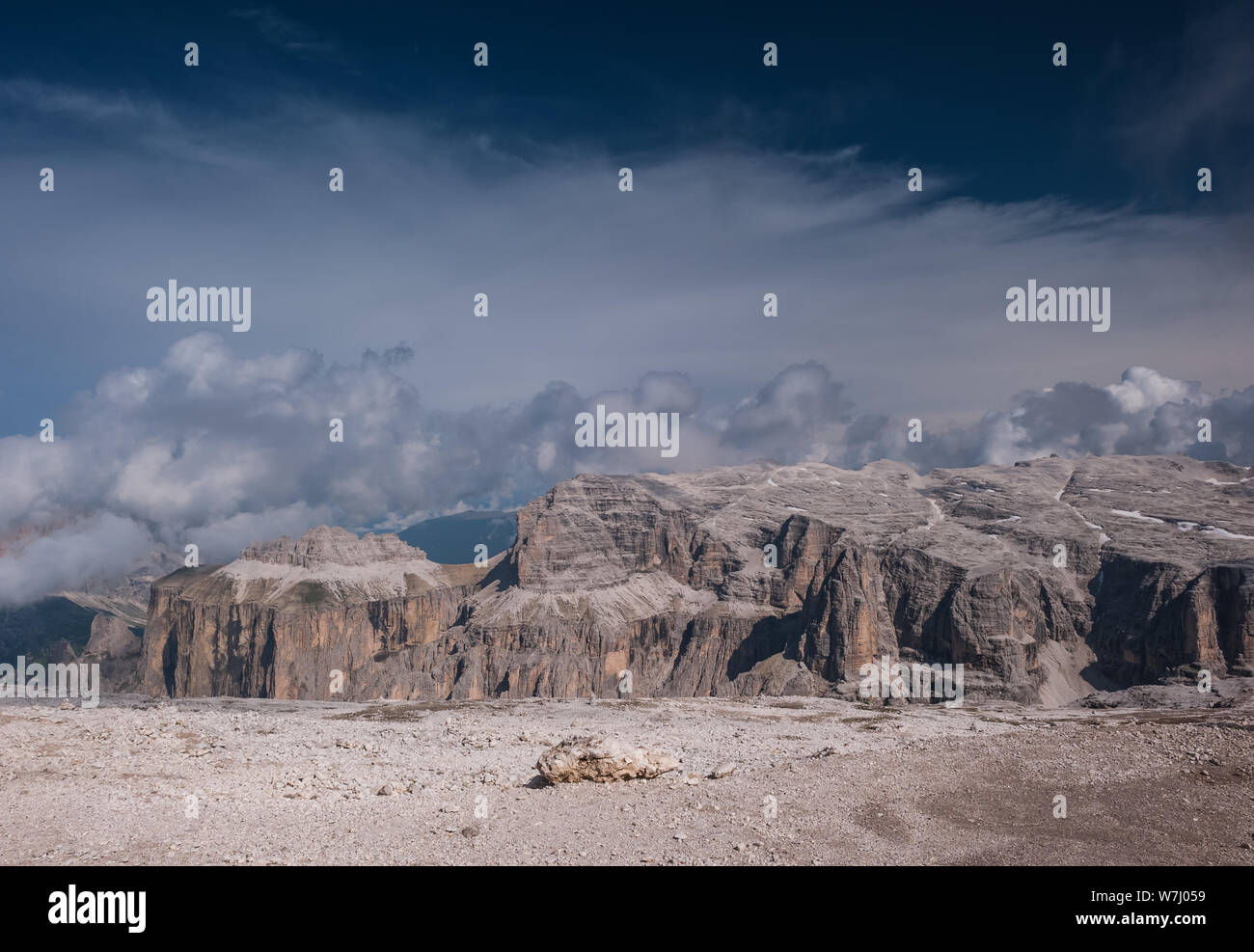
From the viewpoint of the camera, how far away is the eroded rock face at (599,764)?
28.8 metres

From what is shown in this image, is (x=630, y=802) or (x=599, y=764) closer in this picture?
(x=630, y=802)

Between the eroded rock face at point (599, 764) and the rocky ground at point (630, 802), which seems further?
the eroded rock face at point (599, 764)

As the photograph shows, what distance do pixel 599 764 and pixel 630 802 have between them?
2365 millimetres

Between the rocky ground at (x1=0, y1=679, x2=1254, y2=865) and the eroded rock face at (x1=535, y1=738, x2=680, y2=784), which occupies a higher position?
the eroded rock face at (x1=535, y1=738, x2=680, y2=784)

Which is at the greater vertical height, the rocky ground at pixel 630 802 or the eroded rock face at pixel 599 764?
the eroded rock face at pixel 599 764

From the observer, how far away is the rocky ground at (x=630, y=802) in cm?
2306

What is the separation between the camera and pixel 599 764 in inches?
1134

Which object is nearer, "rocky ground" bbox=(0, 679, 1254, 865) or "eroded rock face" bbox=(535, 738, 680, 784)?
"rocky ground" bbox=(0, 679, 1254, 865)

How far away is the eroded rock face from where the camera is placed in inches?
1133

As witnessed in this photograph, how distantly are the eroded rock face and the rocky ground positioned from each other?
1.51ft

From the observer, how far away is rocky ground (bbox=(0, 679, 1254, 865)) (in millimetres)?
23062

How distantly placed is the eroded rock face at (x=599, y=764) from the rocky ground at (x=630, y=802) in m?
0.46
